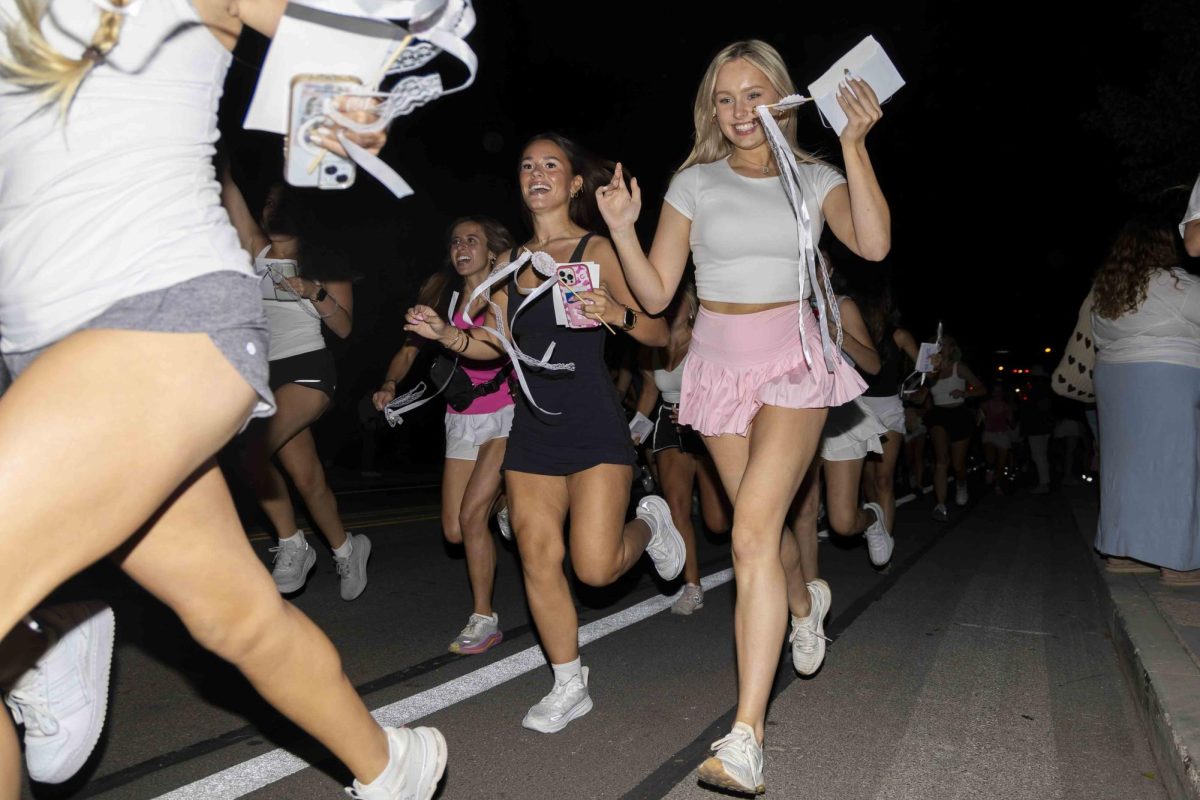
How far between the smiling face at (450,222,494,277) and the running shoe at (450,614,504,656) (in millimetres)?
1804

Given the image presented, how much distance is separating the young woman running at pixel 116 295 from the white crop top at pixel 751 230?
1.89 m

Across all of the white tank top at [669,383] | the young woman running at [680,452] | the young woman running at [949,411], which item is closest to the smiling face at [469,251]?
the young woman running at [680,452]

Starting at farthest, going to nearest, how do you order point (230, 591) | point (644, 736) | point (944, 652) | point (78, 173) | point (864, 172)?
point (944, 652), point (644, 736), point (864, 172), point (230, 591), point (78, 173)

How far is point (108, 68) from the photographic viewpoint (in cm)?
195

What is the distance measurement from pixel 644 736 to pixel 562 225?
6.92ft

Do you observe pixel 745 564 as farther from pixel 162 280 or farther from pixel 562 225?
pixel 162 280

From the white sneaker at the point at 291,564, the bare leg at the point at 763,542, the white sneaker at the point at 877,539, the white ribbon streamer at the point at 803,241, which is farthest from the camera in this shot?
the white sneaker at the point at 877,539

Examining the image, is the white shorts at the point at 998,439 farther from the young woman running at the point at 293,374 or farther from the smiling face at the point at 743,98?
the smiling face at the point at 743,98

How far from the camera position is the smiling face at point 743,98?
3875 mm

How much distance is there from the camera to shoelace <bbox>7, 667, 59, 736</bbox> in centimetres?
264

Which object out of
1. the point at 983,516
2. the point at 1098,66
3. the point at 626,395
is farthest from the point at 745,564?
the point at 1098,66

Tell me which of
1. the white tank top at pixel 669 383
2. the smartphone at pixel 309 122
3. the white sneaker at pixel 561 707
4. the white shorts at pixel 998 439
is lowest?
the white shorts at pixel 998 439

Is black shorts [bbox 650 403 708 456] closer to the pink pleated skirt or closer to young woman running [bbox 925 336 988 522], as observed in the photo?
the pink pleated skirt

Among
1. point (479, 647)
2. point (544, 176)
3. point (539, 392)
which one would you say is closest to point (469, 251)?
point (544, 176)
